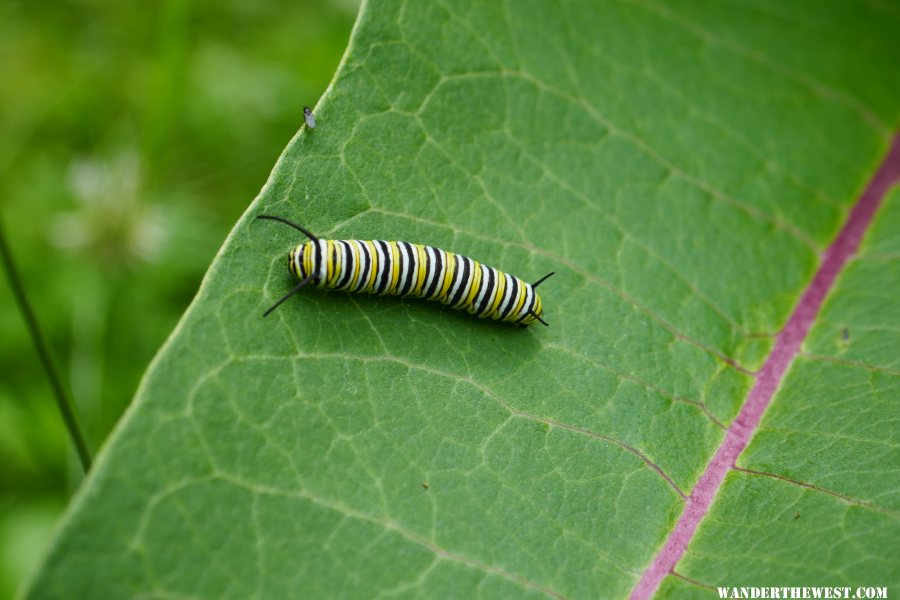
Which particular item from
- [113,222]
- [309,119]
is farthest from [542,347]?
[113,222]

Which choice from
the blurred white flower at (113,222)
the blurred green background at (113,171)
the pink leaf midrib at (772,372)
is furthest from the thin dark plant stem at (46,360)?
the pink leaf midrib at (772,372)

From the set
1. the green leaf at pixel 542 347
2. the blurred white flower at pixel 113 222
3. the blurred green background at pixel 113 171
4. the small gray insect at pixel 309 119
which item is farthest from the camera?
the blurred white flower at pixel 113 222

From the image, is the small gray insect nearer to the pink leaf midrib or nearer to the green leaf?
the green leaf

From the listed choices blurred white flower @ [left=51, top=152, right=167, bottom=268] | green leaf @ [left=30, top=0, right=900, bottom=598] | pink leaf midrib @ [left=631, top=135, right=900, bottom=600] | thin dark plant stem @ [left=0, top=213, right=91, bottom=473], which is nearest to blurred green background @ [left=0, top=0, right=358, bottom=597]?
blurred white flower @ [left=51, top=152, right=167, bottom=268]

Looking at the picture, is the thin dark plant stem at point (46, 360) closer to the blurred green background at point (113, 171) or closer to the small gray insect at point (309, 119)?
the blurred green background at point (113, 171)

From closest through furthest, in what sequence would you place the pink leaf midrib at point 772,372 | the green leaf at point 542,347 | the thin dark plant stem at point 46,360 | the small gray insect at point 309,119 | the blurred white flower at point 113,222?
the green leaf at point 542,347 < the pink leaf midrib at point 772,372 < the small gray insect at point 309,119 < the thin dark plant stem at point 46,360 < the blurred white flower at point 113,222

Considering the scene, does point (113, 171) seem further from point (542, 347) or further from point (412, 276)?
point (542, 347)

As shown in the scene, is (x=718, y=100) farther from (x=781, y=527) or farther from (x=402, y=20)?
(x=781, y=527)
